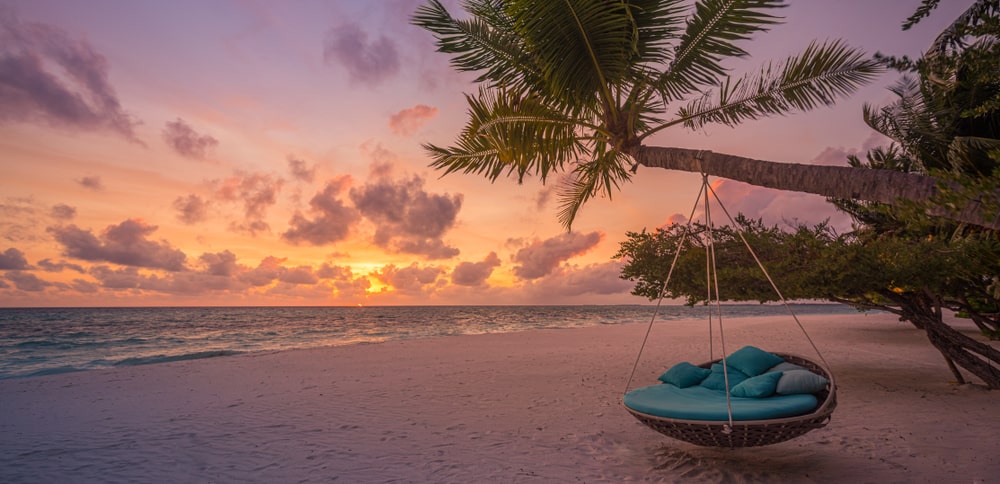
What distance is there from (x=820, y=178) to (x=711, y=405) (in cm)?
196

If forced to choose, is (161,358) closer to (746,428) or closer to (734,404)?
(734,404)

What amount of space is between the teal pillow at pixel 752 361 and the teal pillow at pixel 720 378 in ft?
0.19

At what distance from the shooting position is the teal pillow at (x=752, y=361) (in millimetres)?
5289

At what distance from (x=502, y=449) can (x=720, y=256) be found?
13.7 feet

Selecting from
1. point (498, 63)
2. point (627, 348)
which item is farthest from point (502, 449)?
point (627, 348)

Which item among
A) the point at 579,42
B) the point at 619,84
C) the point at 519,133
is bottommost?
the point at 519,133

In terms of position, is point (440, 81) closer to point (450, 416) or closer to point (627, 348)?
point (450, 416)

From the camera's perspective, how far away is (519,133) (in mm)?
4711

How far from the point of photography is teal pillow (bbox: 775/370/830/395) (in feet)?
13.9

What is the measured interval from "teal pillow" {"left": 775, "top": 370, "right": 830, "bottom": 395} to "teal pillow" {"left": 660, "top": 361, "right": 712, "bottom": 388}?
87cm

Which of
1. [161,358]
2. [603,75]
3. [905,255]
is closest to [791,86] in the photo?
[603,75]

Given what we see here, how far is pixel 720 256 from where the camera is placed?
7070mm

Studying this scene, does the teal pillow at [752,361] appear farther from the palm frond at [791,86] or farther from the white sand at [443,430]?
the palm frond at [791,86]

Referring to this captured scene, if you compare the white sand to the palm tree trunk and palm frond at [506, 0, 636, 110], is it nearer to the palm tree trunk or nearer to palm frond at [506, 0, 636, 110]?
the palm tree trunk
